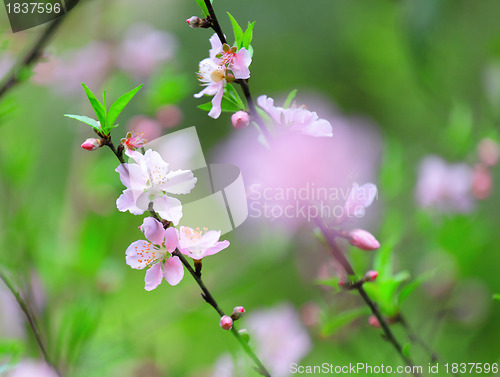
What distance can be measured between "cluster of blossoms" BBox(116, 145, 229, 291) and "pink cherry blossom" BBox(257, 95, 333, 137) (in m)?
0.05

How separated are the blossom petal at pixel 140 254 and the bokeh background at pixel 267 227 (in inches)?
3.5

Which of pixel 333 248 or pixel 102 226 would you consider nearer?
pixel 333 248

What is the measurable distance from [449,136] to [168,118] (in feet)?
1.03

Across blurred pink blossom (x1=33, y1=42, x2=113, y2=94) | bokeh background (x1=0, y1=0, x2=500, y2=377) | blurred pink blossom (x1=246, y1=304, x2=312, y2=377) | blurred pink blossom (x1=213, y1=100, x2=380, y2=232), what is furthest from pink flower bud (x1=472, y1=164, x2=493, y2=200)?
blurred pink blossom (x1=33, y1=42, x2=113, y2=94)

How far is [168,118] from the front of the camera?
0.53 meters

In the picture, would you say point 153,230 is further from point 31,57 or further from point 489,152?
point 489,152

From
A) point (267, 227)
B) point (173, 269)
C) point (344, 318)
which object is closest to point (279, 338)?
point (267, 227)

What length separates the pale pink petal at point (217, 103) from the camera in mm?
234

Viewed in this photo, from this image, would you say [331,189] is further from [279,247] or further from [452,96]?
[452,96]

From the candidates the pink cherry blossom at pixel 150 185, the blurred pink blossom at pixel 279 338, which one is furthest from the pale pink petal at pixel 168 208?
the blurred pink blossom at pixel 279 338

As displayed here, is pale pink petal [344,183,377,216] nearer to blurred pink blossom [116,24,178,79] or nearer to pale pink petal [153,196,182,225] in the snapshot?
pale pink petal [153,196,182,225]

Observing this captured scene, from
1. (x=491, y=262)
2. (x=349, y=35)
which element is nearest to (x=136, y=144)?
(x=491, y=262)

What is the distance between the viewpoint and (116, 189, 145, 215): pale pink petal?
0.74 feet

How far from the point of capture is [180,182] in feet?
0.80
